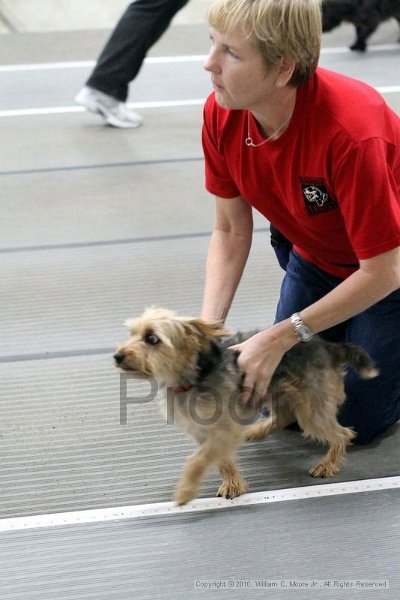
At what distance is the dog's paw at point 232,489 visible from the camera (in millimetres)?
1819

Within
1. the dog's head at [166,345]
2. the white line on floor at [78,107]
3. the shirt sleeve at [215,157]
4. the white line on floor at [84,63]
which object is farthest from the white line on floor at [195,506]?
the white line on floor at [84,63]

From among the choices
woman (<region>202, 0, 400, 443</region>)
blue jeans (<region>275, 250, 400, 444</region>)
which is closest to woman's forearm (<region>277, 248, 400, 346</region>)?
woman (<region>202, 0, 400, 443</region>)

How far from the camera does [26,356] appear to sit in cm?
241

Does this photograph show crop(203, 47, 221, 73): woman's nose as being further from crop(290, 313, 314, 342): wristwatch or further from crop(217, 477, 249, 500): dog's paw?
crop(217, 477, 249, 500): dog's paw

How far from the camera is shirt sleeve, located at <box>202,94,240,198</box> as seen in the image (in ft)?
5.92

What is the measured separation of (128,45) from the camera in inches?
163

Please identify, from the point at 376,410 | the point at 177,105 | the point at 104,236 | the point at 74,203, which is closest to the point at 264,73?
the point at 376,410

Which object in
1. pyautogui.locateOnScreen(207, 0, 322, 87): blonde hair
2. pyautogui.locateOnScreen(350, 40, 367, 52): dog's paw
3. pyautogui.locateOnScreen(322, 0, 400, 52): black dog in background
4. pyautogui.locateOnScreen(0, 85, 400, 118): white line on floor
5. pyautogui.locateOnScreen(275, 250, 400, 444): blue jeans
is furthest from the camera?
pyautogui.locateOnScreen(350, 40, 367, 52): dog's paw

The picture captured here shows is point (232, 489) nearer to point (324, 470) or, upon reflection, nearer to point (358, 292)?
point (324, 470)

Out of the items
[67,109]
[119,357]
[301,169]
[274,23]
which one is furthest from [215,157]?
[67,109]

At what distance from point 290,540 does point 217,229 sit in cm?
75

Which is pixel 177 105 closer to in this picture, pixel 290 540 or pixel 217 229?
pixel 217 229

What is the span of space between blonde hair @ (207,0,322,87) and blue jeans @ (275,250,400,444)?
0.64m

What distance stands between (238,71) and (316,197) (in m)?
0.31
